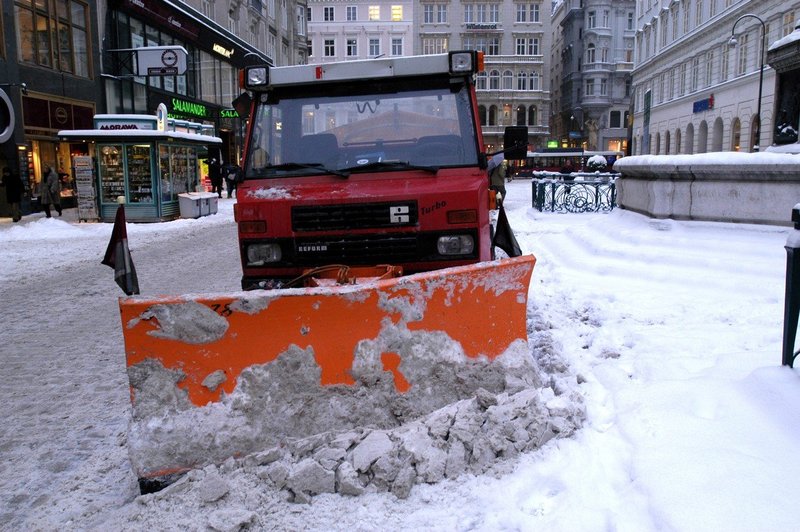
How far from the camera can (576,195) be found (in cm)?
2105

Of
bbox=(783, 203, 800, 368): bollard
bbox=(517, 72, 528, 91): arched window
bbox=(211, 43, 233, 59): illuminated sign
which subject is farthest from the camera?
bbox=(517, 72, 528, 91): arched window

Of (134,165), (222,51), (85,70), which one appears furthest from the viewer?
(222,51)

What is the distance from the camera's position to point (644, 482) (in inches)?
137

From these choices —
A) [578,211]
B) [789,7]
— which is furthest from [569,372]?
[789,7]

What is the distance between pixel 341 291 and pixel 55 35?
24419 millimetres

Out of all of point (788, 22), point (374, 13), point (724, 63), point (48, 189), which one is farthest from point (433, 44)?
point (48, 189)

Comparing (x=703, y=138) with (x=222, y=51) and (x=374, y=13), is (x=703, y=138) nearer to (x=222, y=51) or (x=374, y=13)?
(x=222, y=51)

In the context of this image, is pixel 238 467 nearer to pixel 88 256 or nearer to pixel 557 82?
pixel 88 256

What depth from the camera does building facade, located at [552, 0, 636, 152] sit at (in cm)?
8181

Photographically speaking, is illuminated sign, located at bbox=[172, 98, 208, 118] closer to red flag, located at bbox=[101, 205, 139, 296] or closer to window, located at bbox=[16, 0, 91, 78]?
window, located at bbox=[16, 0, 91, 78]

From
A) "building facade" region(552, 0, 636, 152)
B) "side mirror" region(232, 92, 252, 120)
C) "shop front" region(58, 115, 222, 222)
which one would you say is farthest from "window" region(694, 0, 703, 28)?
"side mirror" region(232, 92, 252, 120)

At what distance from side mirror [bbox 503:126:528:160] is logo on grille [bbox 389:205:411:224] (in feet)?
4.65

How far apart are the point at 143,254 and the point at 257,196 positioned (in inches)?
395

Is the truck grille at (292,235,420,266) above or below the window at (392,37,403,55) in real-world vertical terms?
below
